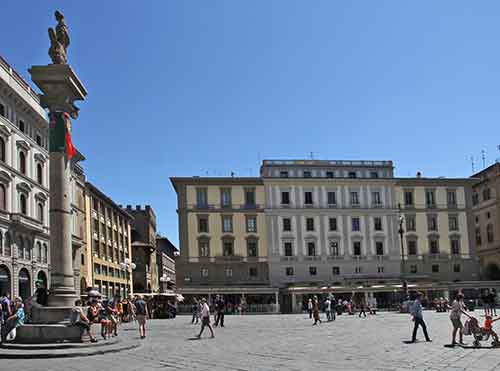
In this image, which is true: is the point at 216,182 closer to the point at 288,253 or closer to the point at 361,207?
the point at 288,253

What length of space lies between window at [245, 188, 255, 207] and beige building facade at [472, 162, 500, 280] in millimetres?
24957

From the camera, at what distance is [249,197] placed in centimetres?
6462

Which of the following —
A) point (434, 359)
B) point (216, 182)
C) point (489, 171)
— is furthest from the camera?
point (489, 171)

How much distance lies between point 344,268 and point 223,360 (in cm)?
5129

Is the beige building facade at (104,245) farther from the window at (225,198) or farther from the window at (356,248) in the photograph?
the window at (356,248)

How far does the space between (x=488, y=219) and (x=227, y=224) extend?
3035 cm

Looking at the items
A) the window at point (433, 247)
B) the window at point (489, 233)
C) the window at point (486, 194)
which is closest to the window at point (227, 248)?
the window at point (433, 247)

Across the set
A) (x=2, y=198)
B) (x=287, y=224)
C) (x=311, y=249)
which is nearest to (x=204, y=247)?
(x=287, y=224)

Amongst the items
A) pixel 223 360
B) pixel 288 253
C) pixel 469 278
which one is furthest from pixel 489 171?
pixel 223 360

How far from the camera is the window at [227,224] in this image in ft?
209

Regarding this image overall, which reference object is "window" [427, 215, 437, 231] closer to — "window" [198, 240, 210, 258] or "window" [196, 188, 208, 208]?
"window" [198, 240, 210, 258]

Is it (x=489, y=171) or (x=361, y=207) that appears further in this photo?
(x=489, y=171)

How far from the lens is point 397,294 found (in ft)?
192

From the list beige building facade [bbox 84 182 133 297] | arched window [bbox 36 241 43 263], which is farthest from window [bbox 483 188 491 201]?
arched window [bbox 36 241 43 263]
